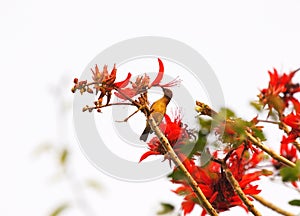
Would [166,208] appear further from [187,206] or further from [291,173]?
[291,173]

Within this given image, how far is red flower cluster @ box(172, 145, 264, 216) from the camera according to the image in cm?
132

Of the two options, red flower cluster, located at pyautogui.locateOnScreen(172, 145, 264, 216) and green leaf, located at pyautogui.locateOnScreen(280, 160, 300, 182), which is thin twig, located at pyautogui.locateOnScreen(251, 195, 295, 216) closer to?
red flower cluster, located at pyautogui.locateOnScreen(172, 145, 264, 216)

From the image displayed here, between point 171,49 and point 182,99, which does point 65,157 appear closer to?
point 182,99

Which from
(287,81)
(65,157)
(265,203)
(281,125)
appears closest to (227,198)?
(265,203)

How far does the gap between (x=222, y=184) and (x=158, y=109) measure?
0.33m

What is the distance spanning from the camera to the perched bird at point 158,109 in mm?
1118

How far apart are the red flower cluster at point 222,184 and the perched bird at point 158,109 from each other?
8.9 inches

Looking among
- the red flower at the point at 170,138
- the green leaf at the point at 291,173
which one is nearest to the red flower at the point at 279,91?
the red flower at the point at 170,138

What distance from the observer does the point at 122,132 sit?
4.32 feet

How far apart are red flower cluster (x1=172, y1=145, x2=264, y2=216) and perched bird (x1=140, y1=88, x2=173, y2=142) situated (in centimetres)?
23

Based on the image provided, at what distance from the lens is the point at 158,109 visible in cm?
113

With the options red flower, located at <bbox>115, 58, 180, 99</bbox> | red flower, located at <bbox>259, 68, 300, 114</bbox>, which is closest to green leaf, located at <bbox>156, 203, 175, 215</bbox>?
red flower, located at <bbox>115, 58, 180, 99</bbox>

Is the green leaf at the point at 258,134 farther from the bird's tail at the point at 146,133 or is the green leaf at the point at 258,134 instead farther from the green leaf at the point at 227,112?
the bird's tail at the point at 146,133

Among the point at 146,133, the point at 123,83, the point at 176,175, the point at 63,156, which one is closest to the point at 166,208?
the point at 176,175
